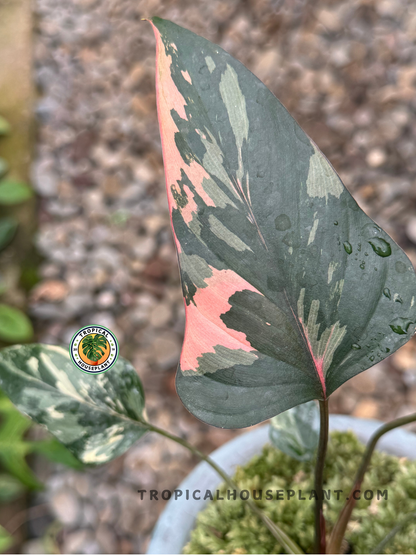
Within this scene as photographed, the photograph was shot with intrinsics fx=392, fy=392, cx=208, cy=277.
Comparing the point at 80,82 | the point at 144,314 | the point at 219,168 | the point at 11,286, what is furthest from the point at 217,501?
the point at 80,82

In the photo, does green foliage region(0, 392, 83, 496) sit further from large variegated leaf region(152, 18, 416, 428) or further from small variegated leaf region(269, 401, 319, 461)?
large variegated leaf region(152, 18, 416, 428)

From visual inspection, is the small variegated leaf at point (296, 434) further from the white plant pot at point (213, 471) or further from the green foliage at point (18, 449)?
the green foliage at point (18, 449)

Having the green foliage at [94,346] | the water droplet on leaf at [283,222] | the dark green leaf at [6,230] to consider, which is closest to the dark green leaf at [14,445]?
the dark green leaf at [6,230]

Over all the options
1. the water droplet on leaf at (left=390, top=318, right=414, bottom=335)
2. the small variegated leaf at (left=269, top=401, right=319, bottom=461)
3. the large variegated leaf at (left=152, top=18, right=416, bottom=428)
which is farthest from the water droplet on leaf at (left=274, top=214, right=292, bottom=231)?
the small variegated leaf at (left=269, top=401, right=319, bottom=461)

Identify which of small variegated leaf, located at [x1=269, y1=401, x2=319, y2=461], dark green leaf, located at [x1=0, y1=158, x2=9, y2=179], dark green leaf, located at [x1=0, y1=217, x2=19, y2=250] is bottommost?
small variegated leaf, located at [x1=269, y1=401, x2=319, y2=461]

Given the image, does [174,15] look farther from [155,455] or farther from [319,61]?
[155,455]

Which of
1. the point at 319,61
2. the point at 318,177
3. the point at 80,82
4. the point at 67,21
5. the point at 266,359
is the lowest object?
the point at 266,359

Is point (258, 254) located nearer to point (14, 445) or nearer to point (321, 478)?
point (321, 478)
